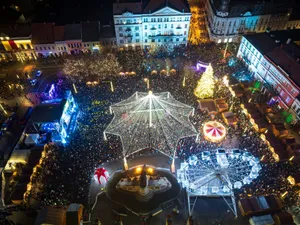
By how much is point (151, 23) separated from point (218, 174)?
147 feet

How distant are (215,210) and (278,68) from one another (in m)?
33.9

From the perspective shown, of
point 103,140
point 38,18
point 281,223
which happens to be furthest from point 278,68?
point 38,18

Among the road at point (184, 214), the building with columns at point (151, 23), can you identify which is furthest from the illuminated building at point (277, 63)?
the road at point (184, 214)

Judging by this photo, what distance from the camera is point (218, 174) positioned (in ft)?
108

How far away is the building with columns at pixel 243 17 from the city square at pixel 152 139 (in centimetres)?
788

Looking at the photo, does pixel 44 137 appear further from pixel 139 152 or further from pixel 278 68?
pixel 278 68

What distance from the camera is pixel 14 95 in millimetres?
53906

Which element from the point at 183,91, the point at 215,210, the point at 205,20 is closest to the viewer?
the point at 215,210

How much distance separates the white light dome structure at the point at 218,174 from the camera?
33.7 m

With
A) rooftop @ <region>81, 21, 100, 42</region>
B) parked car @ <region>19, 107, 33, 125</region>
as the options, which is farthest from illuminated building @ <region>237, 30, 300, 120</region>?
parked car @ <region>19, 107, 33, 125</region>

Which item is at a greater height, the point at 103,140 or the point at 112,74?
the point at 112,74

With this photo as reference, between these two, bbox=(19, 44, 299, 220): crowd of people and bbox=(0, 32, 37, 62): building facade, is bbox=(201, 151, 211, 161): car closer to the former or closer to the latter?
bbox=(19, 44, 299, 220): crowd of people

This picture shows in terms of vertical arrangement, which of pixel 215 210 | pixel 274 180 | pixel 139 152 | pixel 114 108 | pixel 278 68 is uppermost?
pixel 278 68

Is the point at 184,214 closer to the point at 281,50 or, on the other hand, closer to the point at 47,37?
the point at 281,50
